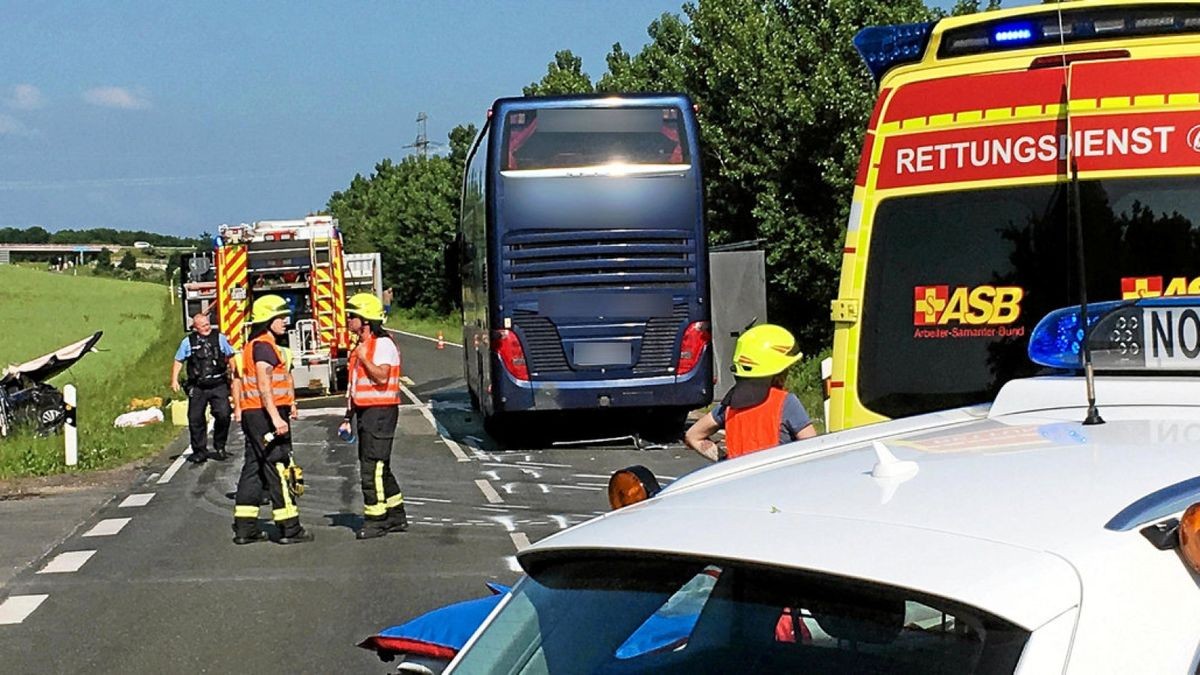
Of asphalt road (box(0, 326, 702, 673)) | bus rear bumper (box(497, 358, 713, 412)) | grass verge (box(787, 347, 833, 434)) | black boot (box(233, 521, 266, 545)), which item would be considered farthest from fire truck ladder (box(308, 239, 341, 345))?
black boot (box(233, 521, 266, 545))

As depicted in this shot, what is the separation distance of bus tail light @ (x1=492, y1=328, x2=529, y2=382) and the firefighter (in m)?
5.55

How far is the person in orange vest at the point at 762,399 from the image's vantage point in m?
7.38

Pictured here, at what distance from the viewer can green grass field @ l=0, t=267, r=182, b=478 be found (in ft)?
A: 60.1

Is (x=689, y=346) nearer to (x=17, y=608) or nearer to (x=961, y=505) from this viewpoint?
(x=17, y=608)

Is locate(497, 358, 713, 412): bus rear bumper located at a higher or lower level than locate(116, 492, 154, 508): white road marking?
higher

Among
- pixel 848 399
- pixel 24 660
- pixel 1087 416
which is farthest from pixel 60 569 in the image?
pixel 1087 416

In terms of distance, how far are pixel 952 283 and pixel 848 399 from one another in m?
0.59

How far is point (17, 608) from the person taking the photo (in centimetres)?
945

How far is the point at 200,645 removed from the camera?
325 inches

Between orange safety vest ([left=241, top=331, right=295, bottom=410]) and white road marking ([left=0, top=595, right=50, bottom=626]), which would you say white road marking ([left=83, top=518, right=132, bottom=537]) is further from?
white road marking ([left=0, top=595, right=50, bottom=626])

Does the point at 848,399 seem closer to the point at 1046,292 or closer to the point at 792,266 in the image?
the point at 1046,292

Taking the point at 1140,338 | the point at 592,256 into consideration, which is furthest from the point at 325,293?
the point at 1140,338

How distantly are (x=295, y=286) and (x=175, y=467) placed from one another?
11.0 metres

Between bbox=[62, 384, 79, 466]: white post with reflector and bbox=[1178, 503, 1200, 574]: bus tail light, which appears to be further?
bbox=[62, 384, 79, 466]: white post with reflector
